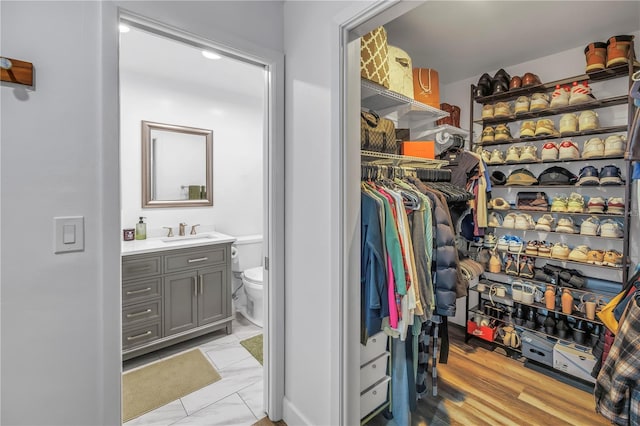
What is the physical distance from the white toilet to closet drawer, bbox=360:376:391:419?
1.54 metres

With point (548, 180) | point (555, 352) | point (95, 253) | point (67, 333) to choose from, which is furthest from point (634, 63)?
point (67, 333)

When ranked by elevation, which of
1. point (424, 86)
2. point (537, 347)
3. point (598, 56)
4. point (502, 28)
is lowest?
point (537, 347)

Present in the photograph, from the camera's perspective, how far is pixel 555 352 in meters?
2.32

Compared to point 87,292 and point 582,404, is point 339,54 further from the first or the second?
point 582,404

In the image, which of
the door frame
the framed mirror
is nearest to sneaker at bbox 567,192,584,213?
the door frame

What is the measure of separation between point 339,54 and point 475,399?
233 centimetres

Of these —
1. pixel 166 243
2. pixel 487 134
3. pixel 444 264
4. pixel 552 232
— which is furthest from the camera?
pixel 487 134

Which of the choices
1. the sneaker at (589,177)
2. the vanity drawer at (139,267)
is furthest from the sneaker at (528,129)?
the vanity drawer at (139,267)

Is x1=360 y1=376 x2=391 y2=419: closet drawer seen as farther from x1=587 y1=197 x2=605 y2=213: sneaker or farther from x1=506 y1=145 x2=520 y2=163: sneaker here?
x1=506 y1=145 x2=520 y2=163: sneaker

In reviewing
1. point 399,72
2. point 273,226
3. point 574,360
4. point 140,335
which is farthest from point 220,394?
point 574,360

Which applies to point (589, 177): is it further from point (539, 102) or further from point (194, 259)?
point (194, 259)

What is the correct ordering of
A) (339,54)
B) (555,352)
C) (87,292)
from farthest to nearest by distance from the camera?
(555,352)
(339,54)
(87,292)

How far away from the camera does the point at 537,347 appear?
7.98 feet

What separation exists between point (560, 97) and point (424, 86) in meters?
1.14
